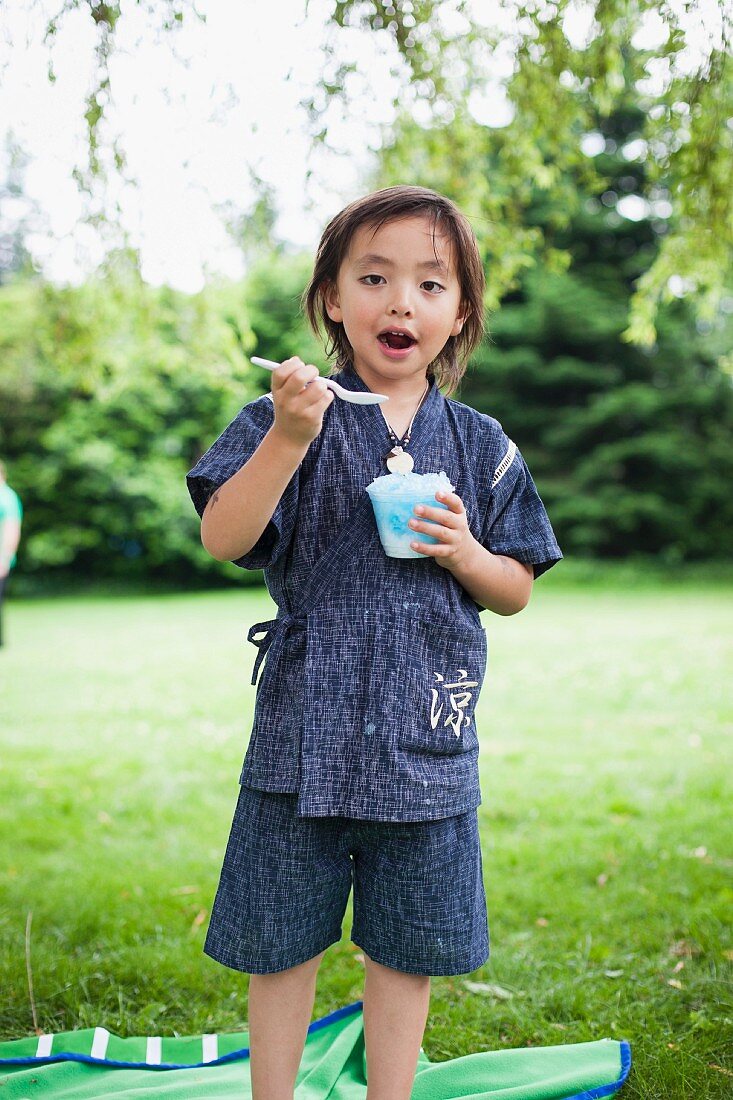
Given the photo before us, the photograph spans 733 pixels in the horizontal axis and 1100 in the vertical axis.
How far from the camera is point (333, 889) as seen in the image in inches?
65.7

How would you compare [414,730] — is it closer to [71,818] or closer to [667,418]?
[71,818]

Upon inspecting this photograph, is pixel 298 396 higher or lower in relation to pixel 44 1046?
higher

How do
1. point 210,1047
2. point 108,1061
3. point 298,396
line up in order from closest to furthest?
point 298,396 → point 108,1061 → point 210,1047

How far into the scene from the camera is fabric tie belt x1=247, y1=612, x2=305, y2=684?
1.64 m

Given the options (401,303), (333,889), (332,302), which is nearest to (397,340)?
(401,303)

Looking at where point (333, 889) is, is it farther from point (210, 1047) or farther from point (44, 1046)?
point (44, 1046)


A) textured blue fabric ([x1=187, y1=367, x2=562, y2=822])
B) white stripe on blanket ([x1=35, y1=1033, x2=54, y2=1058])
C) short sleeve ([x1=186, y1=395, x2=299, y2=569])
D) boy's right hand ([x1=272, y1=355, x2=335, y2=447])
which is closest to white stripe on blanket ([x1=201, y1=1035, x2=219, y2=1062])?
white stripe on blanket ([x1=35, y1=1033, x2=54, y2=1058])

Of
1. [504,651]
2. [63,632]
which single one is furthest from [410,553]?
[63,632]

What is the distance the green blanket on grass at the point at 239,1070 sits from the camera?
2.06 metres

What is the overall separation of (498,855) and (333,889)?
201 cm

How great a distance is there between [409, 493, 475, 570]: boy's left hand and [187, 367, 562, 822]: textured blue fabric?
0.09m

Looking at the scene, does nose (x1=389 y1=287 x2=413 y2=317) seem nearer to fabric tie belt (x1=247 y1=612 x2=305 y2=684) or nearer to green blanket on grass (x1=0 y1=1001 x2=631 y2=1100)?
fabric tie belt (x1=247 y1=612 x2=305 y2=684)

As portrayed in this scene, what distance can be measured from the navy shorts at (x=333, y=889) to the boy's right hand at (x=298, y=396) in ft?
1.99

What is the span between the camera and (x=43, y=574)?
55.0 ft
